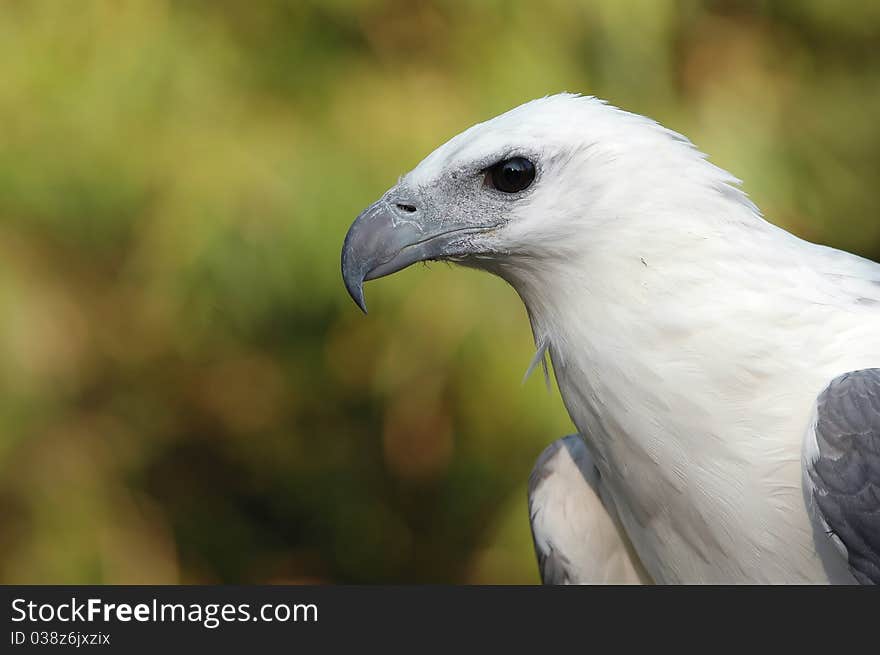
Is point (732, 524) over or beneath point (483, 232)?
beneath

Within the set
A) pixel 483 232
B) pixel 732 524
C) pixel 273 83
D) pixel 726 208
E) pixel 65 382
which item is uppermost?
pixel 273 83

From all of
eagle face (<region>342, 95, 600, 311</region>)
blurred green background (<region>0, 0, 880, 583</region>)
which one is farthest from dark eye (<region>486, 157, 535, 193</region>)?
blurred green background (<region>0, 0, 880, 583</region>)

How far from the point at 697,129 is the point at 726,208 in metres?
1.78

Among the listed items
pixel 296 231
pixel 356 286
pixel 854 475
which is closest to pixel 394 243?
pixel 356 286

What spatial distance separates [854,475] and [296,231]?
7.36 ft

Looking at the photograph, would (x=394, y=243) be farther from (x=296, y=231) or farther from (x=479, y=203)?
(x=296, y=231)

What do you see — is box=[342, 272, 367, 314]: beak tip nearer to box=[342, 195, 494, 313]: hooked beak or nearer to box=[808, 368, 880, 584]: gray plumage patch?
box=[342, 195, 494, 313]: hooked beak

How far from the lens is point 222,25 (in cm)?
377

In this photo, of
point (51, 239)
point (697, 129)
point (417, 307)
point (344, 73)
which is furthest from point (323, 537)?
point (697, 129)

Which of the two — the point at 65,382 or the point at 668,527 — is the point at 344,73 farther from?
→ the point at 668,527

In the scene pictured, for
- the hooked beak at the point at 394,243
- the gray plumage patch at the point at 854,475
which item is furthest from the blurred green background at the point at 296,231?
the gray plumage patch at the point at 854,475

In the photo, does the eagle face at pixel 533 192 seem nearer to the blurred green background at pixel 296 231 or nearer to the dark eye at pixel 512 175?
the dark eye at pixel 512 175

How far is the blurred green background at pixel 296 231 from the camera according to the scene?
3.59 metres

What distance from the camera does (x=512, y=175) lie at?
2000mm
